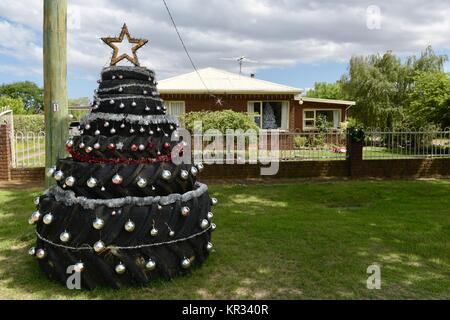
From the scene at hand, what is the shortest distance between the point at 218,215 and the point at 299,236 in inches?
75.8

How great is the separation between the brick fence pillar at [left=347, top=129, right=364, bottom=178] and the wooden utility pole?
9.16 metres

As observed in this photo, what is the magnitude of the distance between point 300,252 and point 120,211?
252 cm

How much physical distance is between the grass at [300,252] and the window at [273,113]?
13.1m

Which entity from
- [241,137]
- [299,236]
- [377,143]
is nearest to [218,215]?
[299,236]

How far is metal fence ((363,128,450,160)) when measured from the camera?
13070 mm

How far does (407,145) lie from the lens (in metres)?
13.4

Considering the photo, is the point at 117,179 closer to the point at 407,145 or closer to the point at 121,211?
the point at 121,211

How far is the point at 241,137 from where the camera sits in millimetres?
14164

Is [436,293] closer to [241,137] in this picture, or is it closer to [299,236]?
[299,236]

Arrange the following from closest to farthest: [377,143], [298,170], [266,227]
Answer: [266,227]
[298,170]
[377,143]

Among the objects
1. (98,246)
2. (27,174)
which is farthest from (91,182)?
(27,174)

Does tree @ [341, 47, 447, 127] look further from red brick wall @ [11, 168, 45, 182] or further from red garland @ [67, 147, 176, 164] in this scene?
red garland @ [67, 147, 176, 164]

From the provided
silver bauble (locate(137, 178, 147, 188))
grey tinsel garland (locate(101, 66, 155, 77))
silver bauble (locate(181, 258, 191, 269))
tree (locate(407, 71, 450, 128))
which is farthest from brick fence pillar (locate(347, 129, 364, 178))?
silver bauble (locate(137, 178, 147, 188))

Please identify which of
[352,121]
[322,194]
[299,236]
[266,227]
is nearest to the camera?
[299,236]
